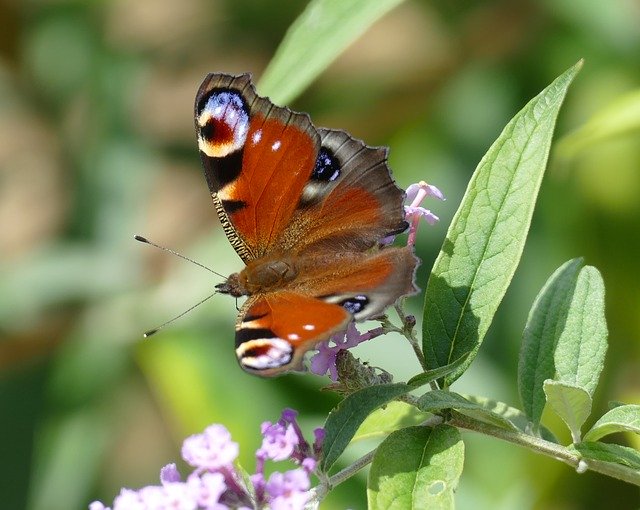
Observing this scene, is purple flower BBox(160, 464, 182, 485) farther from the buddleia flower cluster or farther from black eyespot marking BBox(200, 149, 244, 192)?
black eyespot marking BBox(200, 149, 244, 192)

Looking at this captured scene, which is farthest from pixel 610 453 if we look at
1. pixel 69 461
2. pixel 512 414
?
pixel 69 461

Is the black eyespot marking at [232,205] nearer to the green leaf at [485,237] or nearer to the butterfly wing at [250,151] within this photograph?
the butterfly wing at [250,151]

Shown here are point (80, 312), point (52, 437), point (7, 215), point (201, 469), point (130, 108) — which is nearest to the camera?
point (201, 469)

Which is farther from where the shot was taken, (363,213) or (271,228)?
(271,228)

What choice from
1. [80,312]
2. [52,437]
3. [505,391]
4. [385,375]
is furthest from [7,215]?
[385,375]

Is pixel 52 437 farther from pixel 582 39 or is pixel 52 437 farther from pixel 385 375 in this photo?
pixel 582 39

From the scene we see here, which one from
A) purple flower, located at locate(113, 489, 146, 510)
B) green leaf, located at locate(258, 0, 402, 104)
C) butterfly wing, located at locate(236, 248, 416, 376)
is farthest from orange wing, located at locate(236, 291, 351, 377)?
green leaf, located at locate(258, 0, 402, 104)

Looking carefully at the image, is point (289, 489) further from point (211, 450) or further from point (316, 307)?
point (316, 307)
